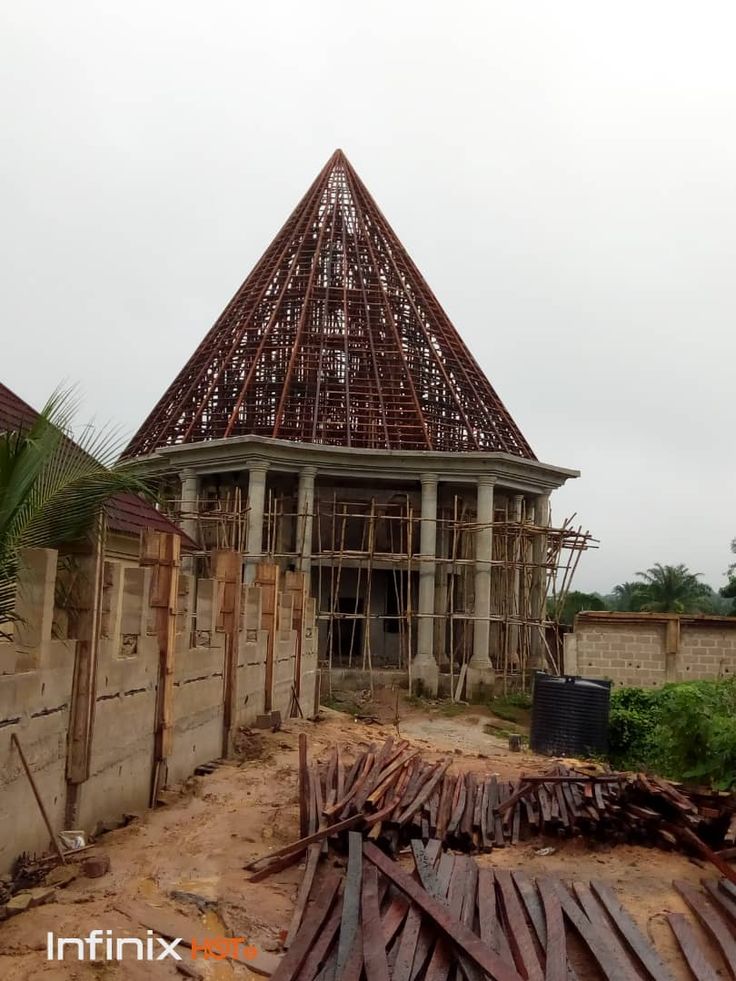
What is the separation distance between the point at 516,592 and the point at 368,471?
18.8 feet

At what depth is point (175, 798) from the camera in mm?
9727

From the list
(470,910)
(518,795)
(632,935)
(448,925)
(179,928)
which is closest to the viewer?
(448,925)

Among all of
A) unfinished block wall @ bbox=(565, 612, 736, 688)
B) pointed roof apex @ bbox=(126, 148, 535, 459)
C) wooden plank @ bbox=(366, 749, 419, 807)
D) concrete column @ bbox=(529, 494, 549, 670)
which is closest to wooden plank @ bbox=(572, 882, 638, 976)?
wooden plank @ bbox=(366, 749, 419, 807)

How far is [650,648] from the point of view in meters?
22.7

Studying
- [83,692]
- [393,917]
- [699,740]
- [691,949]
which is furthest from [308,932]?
[699,740]

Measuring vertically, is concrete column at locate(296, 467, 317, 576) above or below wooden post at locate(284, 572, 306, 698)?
above

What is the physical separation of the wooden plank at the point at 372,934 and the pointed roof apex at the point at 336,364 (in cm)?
1895

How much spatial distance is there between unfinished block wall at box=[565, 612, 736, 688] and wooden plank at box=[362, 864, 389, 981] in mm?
16734

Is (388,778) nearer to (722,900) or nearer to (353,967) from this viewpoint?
(722,900)

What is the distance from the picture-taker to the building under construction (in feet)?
80.3

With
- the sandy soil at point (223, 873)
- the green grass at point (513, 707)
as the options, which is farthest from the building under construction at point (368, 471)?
the sandy soil at point (223, 873)

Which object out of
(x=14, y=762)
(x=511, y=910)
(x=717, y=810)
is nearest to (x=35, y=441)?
(x=14, y=762)

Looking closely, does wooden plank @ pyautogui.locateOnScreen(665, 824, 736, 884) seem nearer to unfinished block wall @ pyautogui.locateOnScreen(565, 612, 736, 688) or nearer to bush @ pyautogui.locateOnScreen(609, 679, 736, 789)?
bush @ pyautogui.locateOnScreen(609, 679, 736, 789)

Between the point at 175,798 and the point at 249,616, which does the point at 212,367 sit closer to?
the point at 249,616
